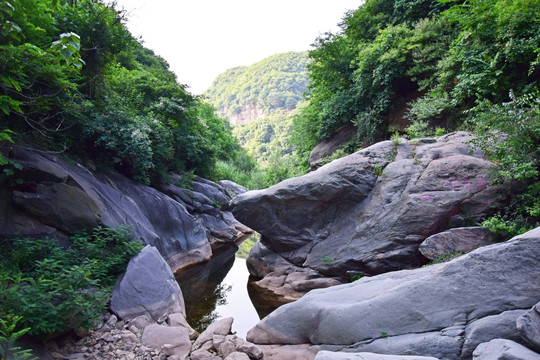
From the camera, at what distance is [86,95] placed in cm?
809

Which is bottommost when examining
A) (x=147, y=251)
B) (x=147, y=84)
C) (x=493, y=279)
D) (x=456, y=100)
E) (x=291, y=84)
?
(x=493, y=279)

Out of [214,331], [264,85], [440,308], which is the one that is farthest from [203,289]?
[264,85]

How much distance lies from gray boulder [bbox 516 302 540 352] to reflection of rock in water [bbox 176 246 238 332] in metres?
5.49

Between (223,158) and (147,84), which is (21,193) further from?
(223,158)

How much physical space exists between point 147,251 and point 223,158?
2254 cm

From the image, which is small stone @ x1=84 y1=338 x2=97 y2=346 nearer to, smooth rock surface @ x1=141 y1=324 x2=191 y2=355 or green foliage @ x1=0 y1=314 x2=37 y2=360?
smooth rock surface @ x1=141 y1=324 x2=191 y2=355

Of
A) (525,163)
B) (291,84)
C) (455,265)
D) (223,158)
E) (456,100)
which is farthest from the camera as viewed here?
(291,84)

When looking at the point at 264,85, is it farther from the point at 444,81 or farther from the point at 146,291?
the point at 146,291

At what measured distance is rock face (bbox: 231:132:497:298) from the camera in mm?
6758

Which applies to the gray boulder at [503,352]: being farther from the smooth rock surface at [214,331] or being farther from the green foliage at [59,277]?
the green foliage at [59,277]

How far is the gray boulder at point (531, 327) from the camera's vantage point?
2.85 meters

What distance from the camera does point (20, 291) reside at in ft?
12.6

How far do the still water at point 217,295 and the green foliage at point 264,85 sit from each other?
80.0m

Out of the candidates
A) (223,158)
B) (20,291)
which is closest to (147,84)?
(20,291)
